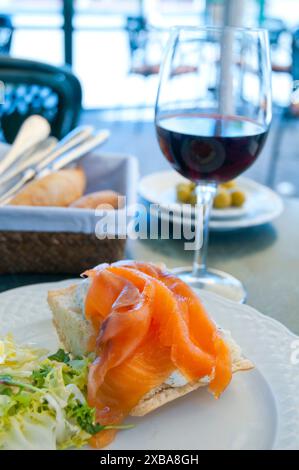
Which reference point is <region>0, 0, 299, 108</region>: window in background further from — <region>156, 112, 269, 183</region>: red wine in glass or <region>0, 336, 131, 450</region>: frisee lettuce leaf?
<region>0, 336, 131, 450</region>: frisee lettuce leaf

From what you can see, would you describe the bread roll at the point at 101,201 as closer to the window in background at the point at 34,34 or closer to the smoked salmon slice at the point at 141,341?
the smoked salmon slice at the point at 141,341

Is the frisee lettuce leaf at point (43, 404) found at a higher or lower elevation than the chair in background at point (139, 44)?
higher

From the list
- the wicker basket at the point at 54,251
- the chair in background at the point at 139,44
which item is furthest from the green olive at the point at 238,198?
Answer: the chair in background at the point at 139,44

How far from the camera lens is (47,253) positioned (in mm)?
1022

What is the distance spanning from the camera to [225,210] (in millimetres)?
1295

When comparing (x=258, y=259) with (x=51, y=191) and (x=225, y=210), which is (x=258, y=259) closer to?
(x=225, y=210)

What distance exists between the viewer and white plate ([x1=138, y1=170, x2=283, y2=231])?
49.2 inches

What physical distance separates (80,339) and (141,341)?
113 mm

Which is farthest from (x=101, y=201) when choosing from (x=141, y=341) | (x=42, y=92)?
(x=42, y=92)

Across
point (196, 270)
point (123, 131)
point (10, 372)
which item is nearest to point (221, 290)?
point (196, 270)

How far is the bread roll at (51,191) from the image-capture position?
108cm

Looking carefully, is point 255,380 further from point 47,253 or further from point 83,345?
point 47,253

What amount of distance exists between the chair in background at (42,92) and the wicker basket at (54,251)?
116 cm

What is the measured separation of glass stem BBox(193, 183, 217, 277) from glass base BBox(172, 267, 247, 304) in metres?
0.02
